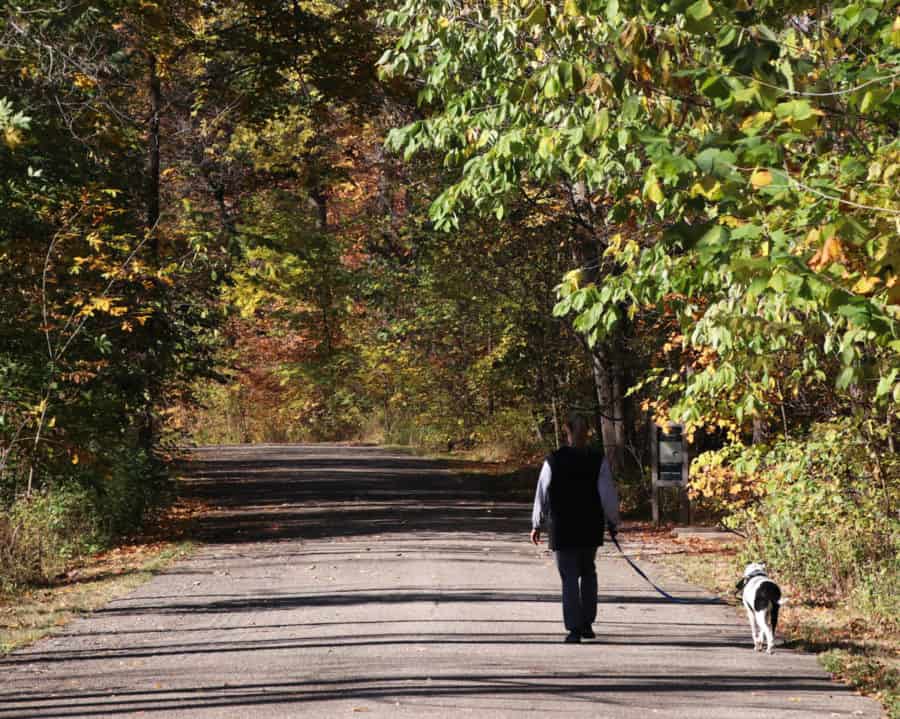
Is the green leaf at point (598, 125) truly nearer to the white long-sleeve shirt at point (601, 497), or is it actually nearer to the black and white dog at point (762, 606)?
the white long-sleeve shirt at point (601, 497)

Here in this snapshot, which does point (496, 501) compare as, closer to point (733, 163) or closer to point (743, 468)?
point (743, 468)

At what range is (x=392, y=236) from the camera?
5166 centimetres

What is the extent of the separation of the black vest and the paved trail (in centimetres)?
83

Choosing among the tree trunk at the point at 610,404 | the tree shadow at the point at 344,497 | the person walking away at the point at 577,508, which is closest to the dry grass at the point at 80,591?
the tree shadow at the point at 344,497

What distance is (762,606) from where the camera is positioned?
11.1m

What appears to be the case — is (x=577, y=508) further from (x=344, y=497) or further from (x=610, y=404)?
(x=344, y=497)

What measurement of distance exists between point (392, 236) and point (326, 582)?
36.8 metres

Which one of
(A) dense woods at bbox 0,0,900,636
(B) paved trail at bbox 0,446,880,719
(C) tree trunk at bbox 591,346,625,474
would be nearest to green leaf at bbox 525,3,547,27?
(A) dense woods at bbox 0,0,900,636

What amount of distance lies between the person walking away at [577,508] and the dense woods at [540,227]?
901 mm

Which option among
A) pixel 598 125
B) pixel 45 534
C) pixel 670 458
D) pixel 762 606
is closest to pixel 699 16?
pixel 598 125

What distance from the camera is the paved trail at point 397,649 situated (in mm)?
9133

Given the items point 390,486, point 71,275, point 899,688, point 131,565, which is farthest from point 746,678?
point 390,486

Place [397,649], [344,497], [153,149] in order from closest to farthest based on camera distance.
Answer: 1. [397,649]
2. [153,149]
3. [344,497]

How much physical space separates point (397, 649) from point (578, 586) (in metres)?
1.67
